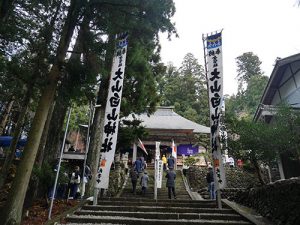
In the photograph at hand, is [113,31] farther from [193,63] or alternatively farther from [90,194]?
[193,63]

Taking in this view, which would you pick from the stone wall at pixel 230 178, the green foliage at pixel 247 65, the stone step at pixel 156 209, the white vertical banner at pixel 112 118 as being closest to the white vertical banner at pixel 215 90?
the stone step at pixel 156 209

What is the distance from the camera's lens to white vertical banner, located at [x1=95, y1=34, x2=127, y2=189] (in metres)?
7.29

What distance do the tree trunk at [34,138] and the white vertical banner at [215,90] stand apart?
13.7ft

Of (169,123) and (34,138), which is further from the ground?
(169,123)

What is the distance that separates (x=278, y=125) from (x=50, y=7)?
279 inches

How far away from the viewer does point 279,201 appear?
5.66 meters

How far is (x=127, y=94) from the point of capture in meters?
11.4

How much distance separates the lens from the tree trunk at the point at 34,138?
512 cm

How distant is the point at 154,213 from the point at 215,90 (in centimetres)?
392

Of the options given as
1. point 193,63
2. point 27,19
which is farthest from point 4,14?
point 193,63

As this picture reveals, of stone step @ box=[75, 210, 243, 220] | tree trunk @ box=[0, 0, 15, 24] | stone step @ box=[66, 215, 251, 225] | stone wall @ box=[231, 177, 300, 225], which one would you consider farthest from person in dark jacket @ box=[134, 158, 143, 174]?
tree trunk @ box=[0, 0, 15, 24]

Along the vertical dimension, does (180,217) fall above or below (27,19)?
below

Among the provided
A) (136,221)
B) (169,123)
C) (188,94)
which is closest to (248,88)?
(188,94)

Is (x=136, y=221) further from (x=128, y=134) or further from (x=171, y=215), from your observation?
(x=128, y=134)
